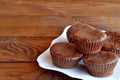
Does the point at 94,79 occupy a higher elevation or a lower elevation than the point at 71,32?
lower

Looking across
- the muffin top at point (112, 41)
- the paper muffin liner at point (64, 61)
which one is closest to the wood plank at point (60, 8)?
the muffin top at point (112, 41)

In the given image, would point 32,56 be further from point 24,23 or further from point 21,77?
point 24,23

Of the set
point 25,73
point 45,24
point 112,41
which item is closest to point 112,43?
point 112,41

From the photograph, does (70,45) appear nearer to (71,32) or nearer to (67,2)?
(71,32)

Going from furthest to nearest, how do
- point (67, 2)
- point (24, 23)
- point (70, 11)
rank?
point (67, 2) < point (70, 11) < point (24, 23)

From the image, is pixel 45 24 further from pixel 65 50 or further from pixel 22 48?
pixel 65 50

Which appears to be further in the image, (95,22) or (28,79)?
(95,22)

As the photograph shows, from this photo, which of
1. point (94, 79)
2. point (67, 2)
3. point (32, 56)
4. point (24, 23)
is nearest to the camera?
point (94, 79)

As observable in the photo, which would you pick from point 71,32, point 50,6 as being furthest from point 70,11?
point 71,32
